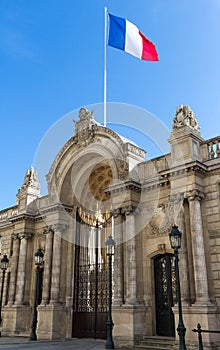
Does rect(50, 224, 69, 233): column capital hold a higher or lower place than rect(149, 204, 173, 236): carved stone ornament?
higher

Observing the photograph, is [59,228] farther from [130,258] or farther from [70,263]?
[130,258]

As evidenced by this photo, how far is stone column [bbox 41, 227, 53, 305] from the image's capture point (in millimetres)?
20375

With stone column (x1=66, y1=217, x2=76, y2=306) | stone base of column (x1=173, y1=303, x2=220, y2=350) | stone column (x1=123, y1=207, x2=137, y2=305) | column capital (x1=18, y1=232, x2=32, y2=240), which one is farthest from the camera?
column capital (x1=18, y1=232, x2=32, y2=240)

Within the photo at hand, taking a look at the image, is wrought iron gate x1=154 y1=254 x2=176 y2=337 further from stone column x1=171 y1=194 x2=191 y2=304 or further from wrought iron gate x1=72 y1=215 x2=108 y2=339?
wrought iron gate x1=72 y1=215 x2=108 y2=339

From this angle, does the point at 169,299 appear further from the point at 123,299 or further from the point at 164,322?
the point at 123,299

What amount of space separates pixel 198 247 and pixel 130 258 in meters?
3.60

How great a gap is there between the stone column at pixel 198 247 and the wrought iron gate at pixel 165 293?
1898 millimetres

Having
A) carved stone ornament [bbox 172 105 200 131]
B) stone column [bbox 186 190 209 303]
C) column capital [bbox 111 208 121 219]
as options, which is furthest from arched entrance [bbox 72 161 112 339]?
stone column [bbox 186 190 209 303]

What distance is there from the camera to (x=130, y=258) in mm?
16500

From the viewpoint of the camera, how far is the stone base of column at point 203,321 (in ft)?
42.3

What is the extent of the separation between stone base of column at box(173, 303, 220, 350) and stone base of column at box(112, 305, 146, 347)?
2519mm

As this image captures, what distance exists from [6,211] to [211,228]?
18.2 metres

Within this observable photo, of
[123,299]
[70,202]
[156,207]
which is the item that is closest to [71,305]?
[123,299]

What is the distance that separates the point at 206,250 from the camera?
1450 centimetres
